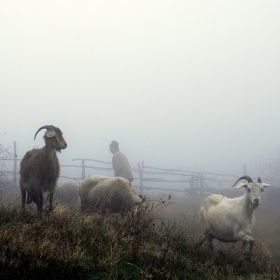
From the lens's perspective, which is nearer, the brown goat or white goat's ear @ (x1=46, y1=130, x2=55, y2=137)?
white goat's ear @ (x1=46, y1=130, x2=55, y2=137)

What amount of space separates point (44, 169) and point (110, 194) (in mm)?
1580

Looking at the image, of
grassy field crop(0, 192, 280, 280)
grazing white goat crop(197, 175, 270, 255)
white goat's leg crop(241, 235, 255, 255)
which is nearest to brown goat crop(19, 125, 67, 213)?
grassy field crop(0, 192, 280, 280)

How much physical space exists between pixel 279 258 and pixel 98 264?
5.00 metres

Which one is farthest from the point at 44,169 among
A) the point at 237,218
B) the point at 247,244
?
the point at 247,244

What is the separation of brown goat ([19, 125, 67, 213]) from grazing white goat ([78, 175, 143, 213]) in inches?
35.4

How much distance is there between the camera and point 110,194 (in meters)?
7.48

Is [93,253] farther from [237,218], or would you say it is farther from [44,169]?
[237,218]

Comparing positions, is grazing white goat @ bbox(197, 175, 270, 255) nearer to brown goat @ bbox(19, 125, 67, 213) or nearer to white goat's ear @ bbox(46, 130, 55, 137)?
brown goat @ bbox(19, 125, 67, 213)

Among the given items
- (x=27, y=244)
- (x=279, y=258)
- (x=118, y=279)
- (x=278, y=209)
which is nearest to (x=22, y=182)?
(x=27, y=244)

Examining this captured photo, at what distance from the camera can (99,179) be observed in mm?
8297

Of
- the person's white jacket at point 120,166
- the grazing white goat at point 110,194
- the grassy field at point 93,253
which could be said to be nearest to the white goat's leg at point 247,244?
the grassy field at point 93,253

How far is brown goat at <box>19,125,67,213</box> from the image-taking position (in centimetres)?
662

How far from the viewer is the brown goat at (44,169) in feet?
21.7

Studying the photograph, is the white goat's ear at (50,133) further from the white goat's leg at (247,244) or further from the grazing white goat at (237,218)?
→ the white goat's leg at (247,244)
